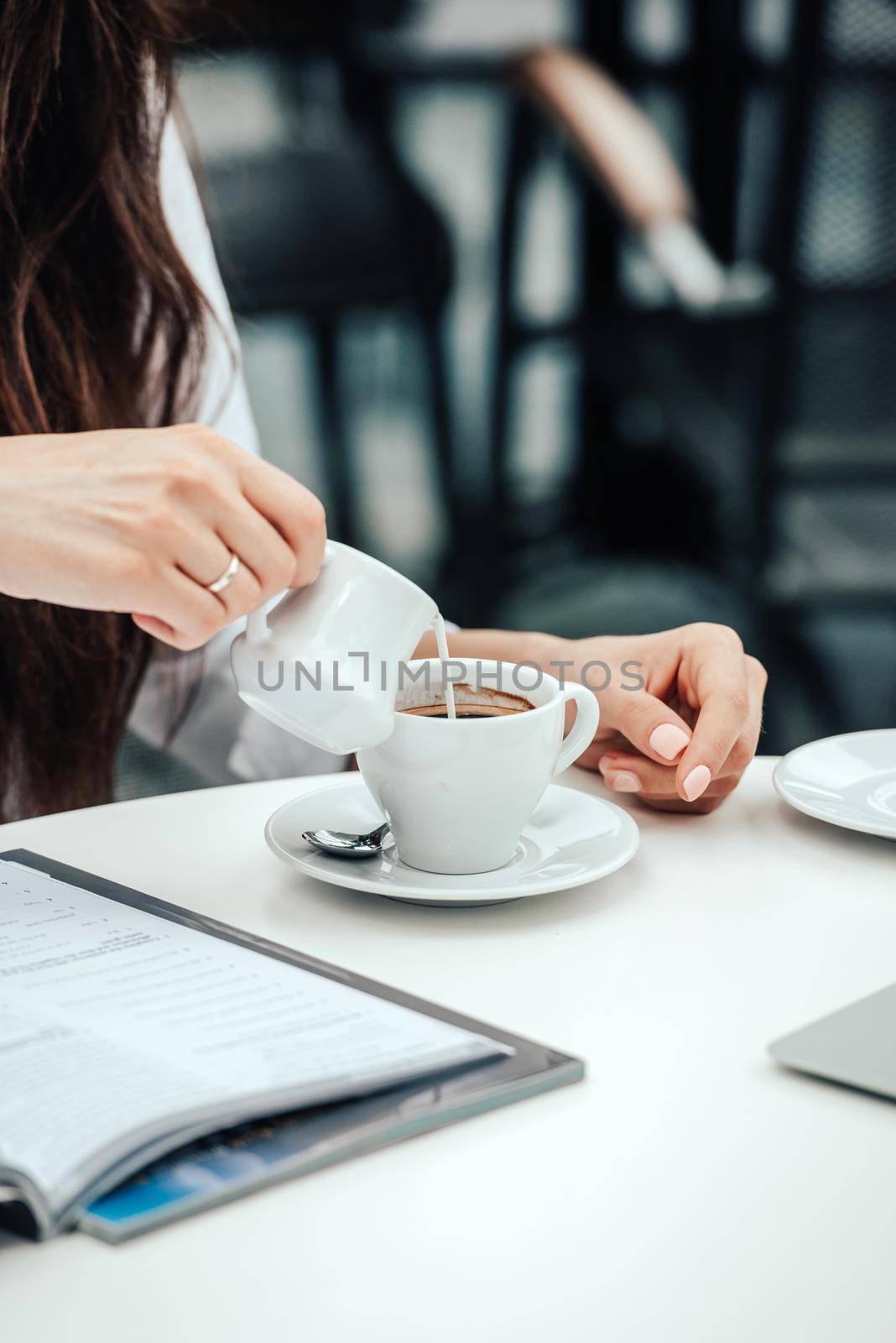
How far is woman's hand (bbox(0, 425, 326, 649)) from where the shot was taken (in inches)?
21.6

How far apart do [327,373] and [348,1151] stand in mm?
1684

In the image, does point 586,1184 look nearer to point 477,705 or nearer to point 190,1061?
point 190,1061

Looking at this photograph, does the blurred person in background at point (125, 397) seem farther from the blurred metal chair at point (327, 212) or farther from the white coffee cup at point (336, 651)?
the blurred metal chair at point (327, 212)

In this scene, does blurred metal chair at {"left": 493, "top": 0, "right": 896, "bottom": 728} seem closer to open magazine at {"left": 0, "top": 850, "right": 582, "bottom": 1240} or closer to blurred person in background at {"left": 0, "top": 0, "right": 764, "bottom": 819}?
blurred person in background at {"left": 0, "top": 0, "right": 764, "bottom": 819}

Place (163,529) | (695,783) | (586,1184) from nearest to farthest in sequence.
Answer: (586,1184), (163,529), (695,783)

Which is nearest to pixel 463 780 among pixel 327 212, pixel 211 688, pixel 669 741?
pixel 669 741

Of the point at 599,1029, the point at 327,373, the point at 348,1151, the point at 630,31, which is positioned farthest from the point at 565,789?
the point at 630,31

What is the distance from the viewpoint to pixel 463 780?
1.99ft

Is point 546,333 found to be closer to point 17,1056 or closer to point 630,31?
point 630,31

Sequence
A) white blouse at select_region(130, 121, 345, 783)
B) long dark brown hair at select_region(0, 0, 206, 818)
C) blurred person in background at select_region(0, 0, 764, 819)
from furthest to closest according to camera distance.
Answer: white blouse at select_region(130, 121, 345, 783) < long dark brown hair at select_region(0, 0, 206, 818) < blurred person in background at select_region(0, 0, 764, 819)

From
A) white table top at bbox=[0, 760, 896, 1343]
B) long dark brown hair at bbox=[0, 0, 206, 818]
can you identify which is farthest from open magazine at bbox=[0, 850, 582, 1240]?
long dark brown hair at bbox=[0, 0, 206, 818]

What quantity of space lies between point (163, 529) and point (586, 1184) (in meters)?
0.31

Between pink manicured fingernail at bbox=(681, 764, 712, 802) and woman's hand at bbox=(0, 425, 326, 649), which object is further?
pink manicured fingernail at bbox=(681, 764, 712, 802)

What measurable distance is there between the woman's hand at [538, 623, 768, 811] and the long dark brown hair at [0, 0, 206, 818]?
1.44 ft
